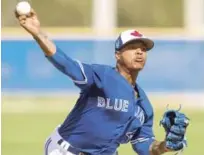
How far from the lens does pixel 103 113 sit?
7.21 m

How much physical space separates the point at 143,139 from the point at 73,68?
110 cm

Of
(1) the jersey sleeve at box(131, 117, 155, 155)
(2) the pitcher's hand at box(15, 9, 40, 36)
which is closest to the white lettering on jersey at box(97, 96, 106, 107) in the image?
(1) the jersey sleeve at box(131, 117, 155, 155)

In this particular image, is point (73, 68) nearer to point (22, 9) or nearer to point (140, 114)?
point (22, 9)

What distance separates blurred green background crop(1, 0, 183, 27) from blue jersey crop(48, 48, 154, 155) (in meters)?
12.2

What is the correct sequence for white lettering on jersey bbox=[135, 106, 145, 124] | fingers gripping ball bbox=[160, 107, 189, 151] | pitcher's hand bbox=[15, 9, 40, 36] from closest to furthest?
pitcher's hand bbox=[15, 9, 40, 36] → fingers gripping ball bbox=[160, 107, 189, 151] → white lettering on jersey bbox=[135, 106, 145, 124]

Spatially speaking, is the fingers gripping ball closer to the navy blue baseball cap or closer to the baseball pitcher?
the baseball pitcher

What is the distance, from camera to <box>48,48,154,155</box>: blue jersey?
7.13m

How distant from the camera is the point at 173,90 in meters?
18.8

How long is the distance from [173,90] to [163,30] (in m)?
1.33

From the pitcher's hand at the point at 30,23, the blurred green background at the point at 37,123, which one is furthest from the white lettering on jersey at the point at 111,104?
the blurred green background at the point at 37,123

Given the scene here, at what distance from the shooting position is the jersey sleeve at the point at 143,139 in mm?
7594

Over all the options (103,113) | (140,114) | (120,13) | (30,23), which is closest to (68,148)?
(103,113)

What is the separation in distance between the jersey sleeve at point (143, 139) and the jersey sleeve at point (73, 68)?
0.80 metres

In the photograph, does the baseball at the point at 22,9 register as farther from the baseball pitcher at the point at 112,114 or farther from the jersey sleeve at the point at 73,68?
the baseball pitcher at the point at 112,114
